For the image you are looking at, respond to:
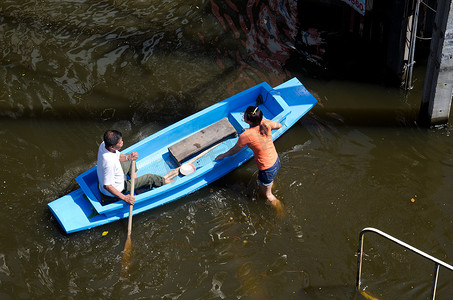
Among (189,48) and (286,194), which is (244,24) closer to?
(189,48)

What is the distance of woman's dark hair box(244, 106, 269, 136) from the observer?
8031 millimetres

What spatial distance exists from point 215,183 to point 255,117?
5.86 feet

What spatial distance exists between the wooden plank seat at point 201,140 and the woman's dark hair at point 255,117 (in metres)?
1.46

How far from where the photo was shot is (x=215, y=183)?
9344mm

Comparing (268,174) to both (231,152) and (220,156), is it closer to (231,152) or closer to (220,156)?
(231,152)

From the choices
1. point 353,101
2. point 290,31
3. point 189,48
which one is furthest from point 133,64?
point 353,101

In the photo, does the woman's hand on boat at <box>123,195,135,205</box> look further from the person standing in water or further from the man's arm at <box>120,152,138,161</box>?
the person standing in water

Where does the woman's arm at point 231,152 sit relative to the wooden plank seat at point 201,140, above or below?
above

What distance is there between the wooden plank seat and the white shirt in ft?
4.32

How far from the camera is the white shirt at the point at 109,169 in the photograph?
7.89m

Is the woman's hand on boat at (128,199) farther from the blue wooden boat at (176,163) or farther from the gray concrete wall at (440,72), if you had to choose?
the gray concrete wall at (440,72)

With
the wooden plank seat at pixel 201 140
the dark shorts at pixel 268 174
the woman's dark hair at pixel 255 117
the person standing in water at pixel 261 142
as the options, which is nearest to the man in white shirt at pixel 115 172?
the wooden plank seat at pixel 201 140

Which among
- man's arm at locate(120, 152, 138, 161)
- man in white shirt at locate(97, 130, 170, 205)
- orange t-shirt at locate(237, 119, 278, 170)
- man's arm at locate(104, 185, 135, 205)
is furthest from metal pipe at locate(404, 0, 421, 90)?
man's arm at locate(104, 185, 135, 205)

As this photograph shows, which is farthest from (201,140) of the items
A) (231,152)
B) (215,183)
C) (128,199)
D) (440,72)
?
(440,72)
